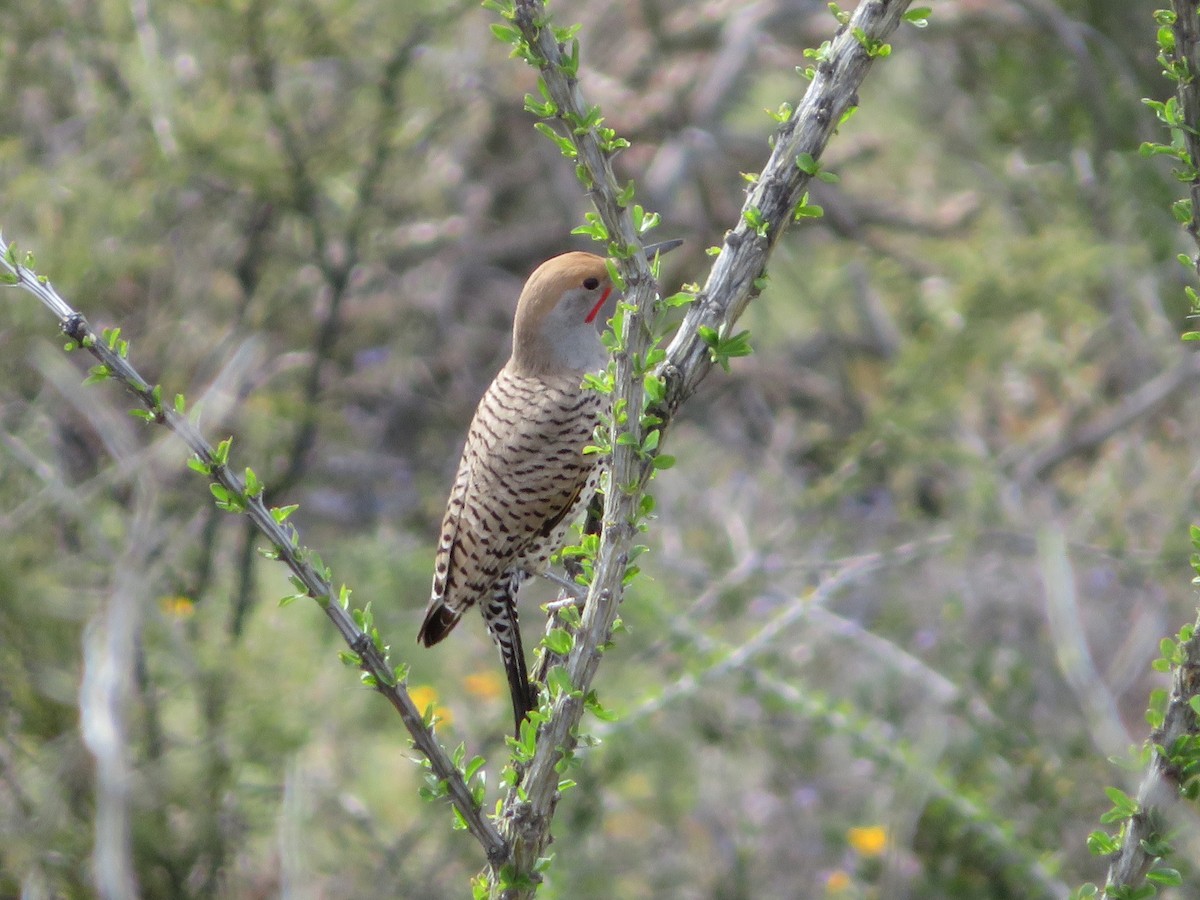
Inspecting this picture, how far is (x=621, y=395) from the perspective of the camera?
1.67 meters

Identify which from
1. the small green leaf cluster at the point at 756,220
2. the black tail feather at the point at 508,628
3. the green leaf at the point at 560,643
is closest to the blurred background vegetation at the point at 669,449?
the black tail feather at the point at 508,628

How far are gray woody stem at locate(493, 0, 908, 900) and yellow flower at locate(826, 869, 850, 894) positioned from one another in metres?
2.62

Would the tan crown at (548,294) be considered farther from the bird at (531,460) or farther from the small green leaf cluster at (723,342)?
the small green leaf cluster at (723,342)

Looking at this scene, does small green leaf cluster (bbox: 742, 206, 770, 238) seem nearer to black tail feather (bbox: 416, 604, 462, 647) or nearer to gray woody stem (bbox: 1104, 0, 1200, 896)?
gray woody stem (bbox: 1104, 0, 1200, 896)

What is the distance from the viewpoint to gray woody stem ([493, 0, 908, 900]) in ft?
5.21

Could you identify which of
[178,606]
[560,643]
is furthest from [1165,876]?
[178,606]

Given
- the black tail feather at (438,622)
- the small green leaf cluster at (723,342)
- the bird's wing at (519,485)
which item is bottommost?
the black tail feather at (438,622)

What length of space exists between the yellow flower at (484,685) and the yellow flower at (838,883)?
1307mm

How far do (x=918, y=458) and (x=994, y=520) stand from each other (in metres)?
0.44

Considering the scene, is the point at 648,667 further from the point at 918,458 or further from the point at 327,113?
the point at 327,113

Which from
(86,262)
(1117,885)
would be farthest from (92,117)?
→ (1117,885)

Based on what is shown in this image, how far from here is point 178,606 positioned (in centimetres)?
423

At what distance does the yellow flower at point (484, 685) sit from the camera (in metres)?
4.54

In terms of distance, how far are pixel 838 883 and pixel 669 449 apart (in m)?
2.40
